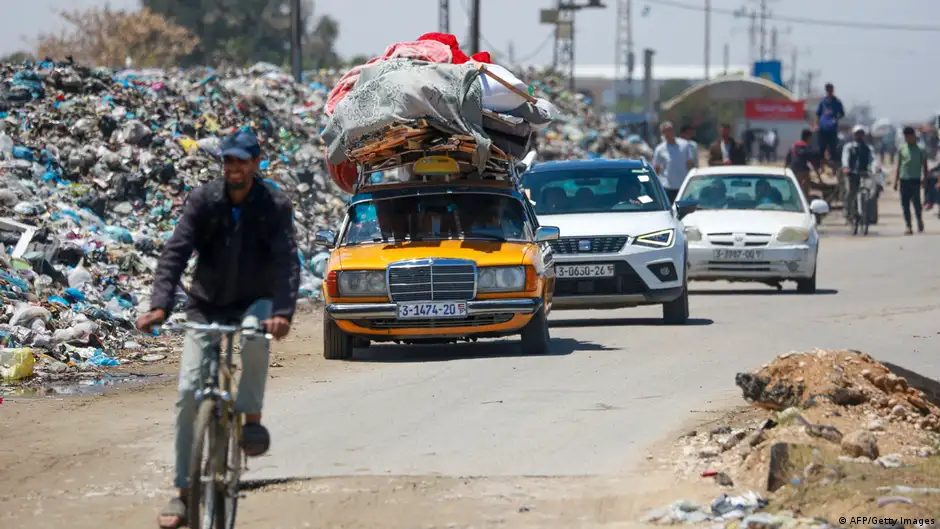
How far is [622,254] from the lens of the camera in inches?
659

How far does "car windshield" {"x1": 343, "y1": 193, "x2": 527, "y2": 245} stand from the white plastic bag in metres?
0.99

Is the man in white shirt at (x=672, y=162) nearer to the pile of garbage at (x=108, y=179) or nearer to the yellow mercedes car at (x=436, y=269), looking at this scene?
the pile of garbage at (x=108, y=179)

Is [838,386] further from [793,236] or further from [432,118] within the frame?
[793,236]

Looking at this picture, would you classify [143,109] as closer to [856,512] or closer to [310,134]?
[310,134]

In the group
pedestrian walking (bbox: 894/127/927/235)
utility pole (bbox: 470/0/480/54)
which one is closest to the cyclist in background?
pedestrian walking (bbox: 894/127/927/235)

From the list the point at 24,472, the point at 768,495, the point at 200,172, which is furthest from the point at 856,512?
the point at 200,172

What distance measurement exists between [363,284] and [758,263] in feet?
27.3

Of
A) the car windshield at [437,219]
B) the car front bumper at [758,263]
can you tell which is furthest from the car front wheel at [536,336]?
the car front bumper at [758,263]

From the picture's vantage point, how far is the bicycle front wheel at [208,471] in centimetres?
678

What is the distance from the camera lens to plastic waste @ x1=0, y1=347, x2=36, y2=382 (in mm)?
13062

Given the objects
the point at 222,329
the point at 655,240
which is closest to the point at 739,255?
the point at 655,240

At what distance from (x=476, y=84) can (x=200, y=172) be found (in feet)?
35.3

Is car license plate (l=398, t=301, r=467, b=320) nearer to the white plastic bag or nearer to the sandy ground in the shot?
the sandy ground

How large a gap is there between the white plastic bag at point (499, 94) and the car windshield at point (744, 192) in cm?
735
